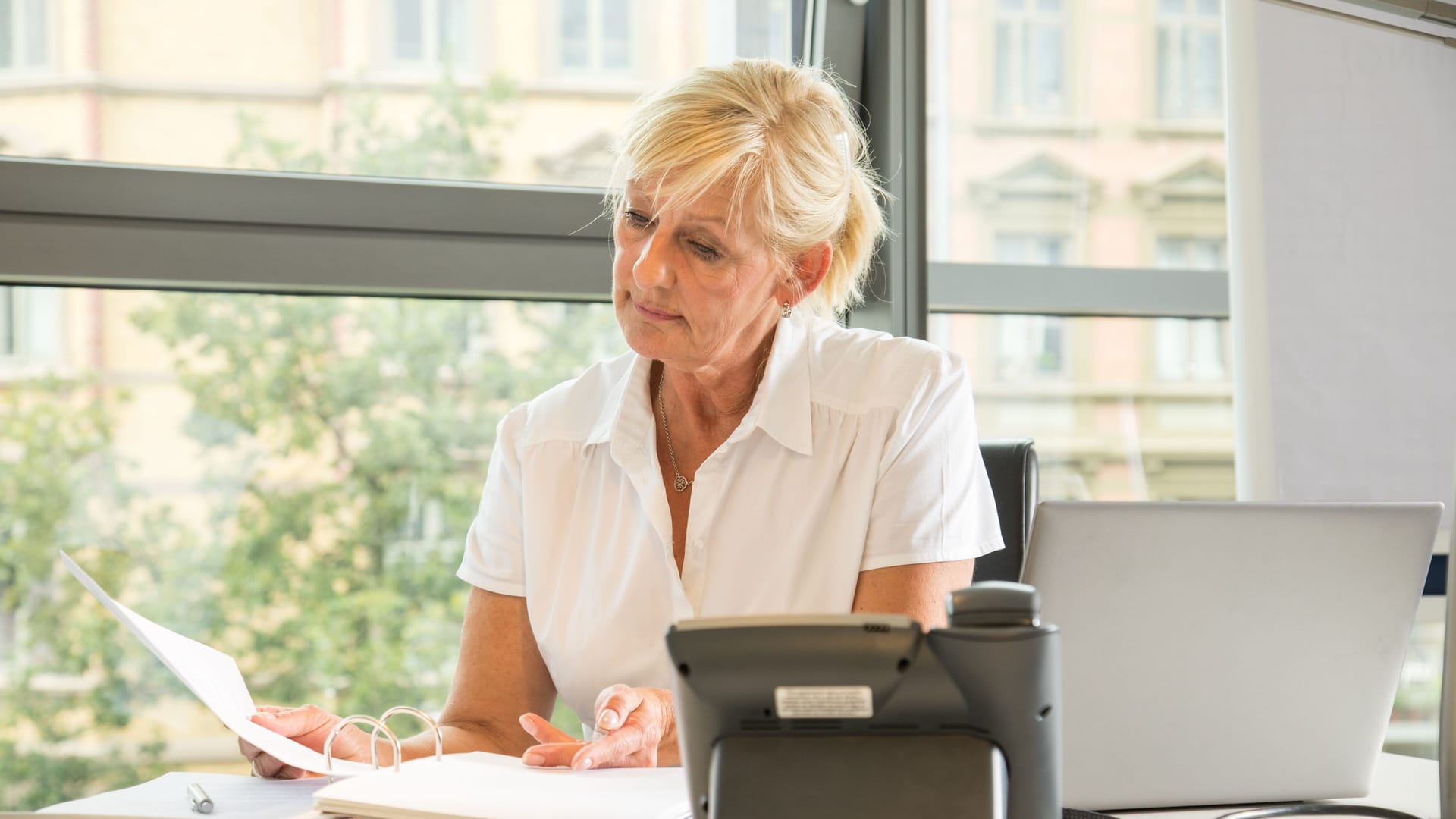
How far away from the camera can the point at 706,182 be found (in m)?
1.42

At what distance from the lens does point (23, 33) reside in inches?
78.5

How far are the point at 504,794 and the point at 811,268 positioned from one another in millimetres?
941

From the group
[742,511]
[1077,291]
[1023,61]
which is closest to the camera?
[742,511]

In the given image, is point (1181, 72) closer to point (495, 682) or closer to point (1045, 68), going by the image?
point (1045, 68)

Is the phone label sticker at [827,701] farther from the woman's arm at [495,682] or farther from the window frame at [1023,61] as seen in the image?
the window frame at [1023,61]

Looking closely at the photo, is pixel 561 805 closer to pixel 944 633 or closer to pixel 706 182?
pixel 944 633

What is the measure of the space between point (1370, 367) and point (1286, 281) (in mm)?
240

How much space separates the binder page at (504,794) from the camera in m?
0.81

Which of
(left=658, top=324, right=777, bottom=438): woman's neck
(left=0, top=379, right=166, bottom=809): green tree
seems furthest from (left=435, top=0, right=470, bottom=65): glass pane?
(left=658, top=324, right=777, bottom=438): woman's neck

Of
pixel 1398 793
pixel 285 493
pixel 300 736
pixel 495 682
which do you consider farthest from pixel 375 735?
pixel 285 493

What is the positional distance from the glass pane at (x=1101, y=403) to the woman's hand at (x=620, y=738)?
1785 mm

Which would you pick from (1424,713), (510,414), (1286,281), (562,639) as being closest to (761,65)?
(510,414)

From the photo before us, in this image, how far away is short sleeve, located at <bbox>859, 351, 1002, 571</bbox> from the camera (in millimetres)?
1386

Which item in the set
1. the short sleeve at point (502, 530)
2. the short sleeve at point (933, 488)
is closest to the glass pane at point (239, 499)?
the short sleeve at point (502, 530)
